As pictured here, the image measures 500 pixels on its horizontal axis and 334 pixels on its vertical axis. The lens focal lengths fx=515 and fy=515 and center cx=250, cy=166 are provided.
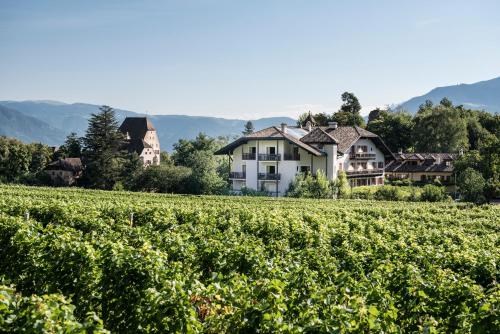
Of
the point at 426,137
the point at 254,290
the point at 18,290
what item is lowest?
the point at 18,290

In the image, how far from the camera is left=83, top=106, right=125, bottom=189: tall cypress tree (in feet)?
202

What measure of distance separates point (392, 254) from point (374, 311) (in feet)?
20.4

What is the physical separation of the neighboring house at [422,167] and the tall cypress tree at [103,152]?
3805 centimetres

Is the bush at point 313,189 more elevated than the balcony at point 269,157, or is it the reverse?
the balcony at point 269,157

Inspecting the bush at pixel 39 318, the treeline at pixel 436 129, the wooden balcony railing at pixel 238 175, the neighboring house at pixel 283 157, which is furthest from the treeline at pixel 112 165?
the bush at pixel 39 318

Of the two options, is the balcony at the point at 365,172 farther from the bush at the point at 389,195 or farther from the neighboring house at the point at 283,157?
the bush at the point at 389,195

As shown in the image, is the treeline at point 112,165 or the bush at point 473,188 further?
the treeline at point 112,165

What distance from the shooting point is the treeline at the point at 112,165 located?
54656mm

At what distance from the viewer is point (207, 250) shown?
11945 millimetres

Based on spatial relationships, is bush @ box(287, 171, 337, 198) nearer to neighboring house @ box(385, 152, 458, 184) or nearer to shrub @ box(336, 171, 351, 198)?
shrub @ box(336, 171, 351, 198)

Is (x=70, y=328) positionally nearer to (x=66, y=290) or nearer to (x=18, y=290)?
(x=66, y=290)

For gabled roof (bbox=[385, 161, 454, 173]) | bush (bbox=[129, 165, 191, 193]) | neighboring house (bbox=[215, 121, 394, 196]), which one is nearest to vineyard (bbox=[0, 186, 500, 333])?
neighboring house (bbox=[215, 121, 394, 196])

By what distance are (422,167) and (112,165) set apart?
4326 cm

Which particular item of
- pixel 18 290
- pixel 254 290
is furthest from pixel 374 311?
pixel 18 290
